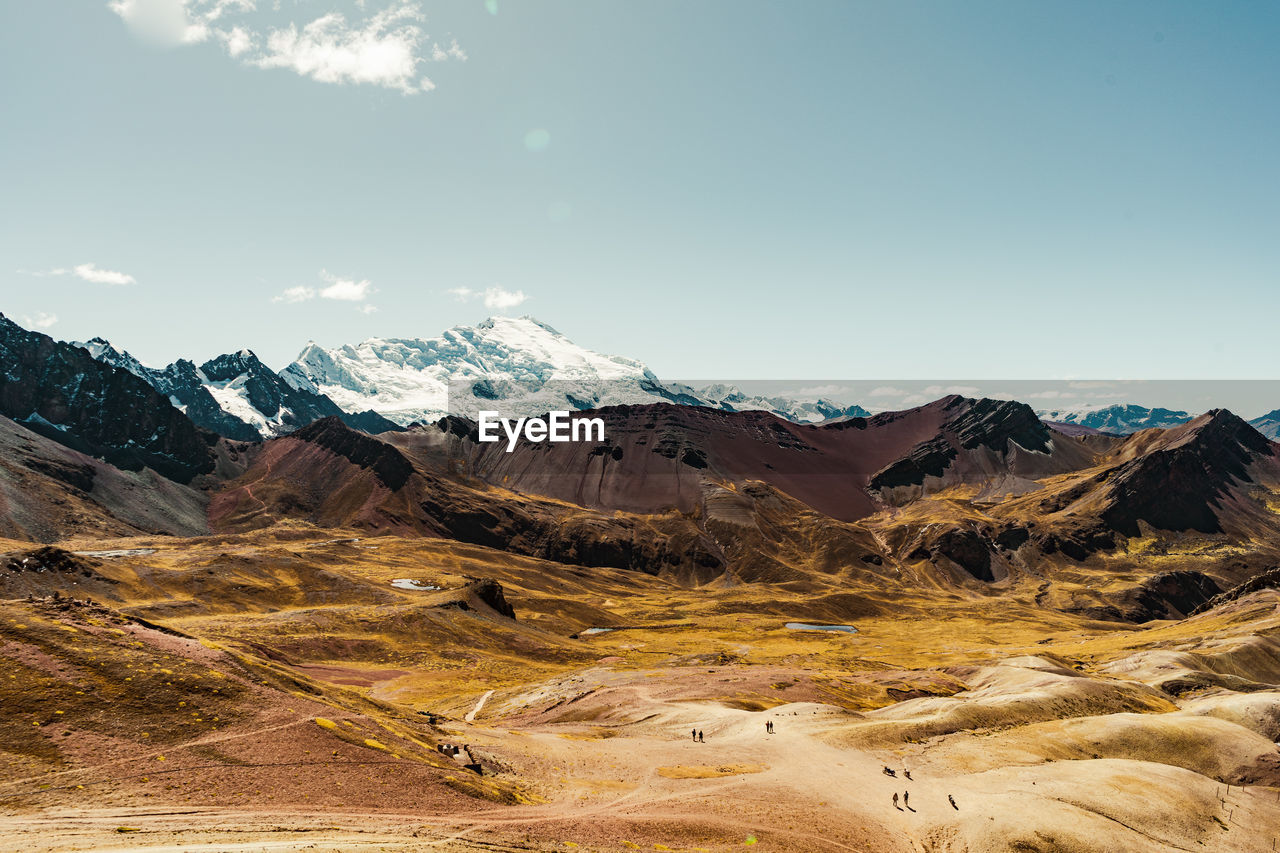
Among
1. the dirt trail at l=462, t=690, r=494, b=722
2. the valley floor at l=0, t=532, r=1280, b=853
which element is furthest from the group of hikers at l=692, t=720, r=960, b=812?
the dirt trail at l=462, t=690, r=494, b=722

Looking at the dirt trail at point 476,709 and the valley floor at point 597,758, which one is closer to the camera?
the valley floor at point 597,758

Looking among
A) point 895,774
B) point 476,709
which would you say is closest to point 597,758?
point 895,774

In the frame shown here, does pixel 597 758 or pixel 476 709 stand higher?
pixel 597 758

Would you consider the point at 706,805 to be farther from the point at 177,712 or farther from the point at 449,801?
the point at 177,712

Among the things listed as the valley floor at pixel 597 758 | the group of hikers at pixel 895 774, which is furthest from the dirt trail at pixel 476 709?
the group of hikers at pixel 895 774

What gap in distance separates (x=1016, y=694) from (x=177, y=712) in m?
108

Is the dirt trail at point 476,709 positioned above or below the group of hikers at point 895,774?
below

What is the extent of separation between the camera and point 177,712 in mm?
52000

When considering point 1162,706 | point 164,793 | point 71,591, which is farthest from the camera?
point 71,591

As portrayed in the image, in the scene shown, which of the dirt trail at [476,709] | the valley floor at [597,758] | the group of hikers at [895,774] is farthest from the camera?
the dirt trail at [476,709]

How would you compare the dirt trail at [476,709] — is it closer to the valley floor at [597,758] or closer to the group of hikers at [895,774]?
the valley floor at [597,758]

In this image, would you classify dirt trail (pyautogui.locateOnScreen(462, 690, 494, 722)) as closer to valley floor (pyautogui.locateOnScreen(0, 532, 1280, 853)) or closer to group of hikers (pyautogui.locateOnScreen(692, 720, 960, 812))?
valley floor (pyautogui.locateOnScreen(0, 532, 1280, 853))

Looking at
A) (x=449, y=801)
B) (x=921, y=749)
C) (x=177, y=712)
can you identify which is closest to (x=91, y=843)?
(x=177, y=712)

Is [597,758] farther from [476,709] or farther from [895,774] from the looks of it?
[476,709]
